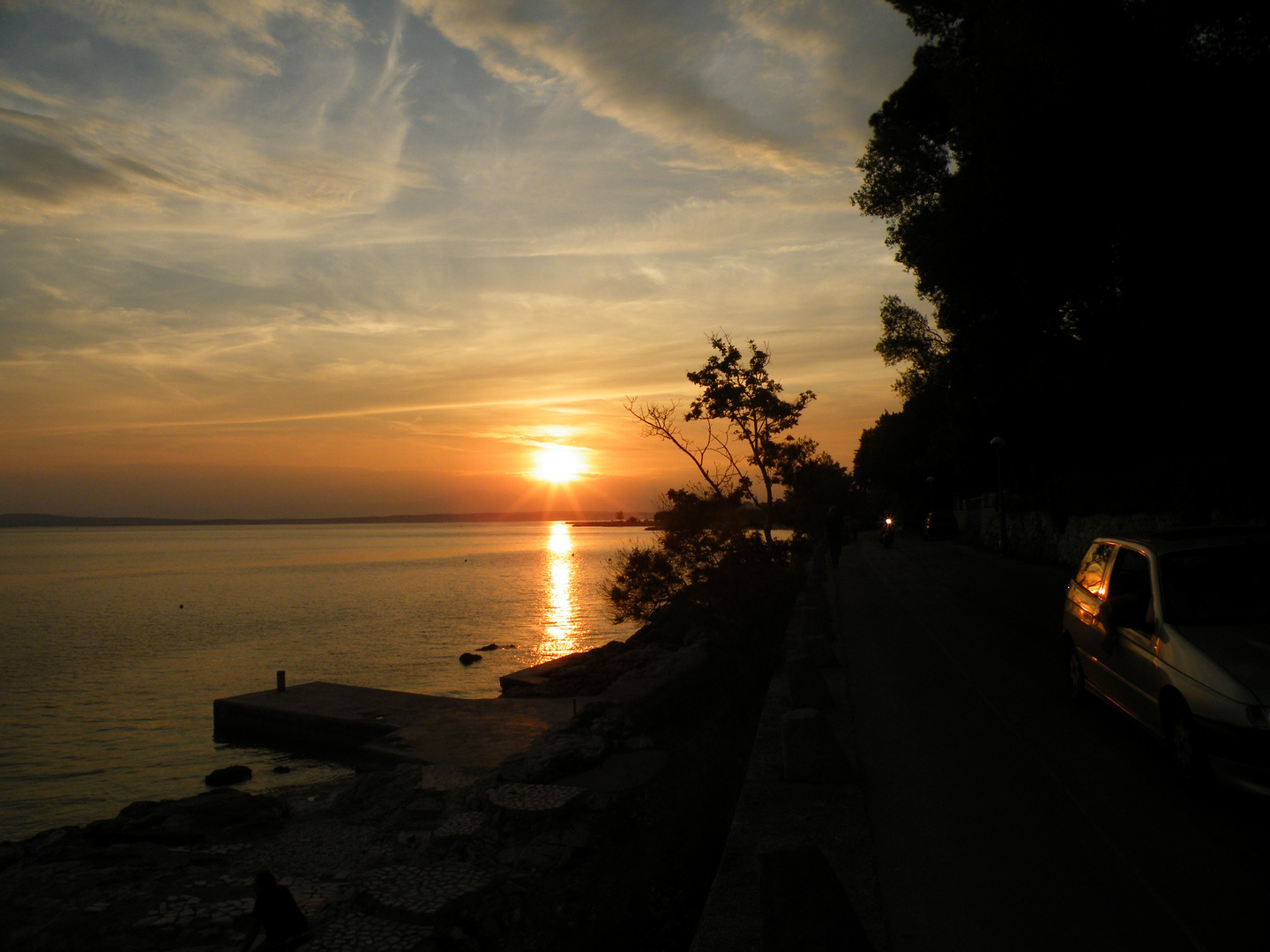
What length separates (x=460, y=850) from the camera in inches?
341

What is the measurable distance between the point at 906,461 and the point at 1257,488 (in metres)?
55.5

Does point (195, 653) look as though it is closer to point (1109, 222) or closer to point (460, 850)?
point (460, 850)

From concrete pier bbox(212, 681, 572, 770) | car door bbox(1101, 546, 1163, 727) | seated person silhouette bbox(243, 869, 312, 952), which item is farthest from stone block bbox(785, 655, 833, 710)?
concrete pier bbox(212, 681, 572, 770)

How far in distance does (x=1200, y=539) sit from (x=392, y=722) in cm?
1644

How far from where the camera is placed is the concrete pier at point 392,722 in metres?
15.5

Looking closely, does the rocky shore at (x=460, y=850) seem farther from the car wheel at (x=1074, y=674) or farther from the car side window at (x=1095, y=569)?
the car side window at (x=1095, y=569)

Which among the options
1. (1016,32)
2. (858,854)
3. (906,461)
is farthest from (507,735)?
(906,461)

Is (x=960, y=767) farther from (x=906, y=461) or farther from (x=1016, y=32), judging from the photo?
(x=906, y=461)

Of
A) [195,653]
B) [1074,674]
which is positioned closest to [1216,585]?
[1074,674]

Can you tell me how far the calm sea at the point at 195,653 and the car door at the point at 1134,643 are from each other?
15486 millimetres

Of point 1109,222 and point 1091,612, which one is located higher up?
point 1109,222

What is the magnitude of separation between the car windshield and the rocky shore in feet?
11.6

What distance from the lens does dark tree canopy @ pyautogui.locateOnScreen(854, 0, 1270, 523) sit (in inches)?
486

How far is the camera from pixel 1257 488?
15344mm
